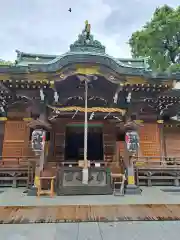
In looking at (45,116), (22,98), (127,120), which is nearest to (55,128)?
(45,116)

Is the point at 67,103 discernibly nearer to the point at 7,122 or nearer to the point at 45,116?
the point at 45,116

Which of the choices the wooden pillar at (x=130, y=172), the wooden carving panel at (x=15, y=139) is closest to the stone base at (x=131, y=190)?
the wooden pillar at (x=130, y=172)

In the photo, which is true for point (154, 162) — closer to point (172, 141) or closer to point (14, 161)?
point (172, 141)

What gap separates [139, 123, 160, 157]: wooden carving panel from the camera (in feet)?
29.0

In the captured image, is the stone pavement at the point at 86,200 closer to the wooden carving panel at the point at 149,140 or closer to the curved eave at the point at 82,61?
the wooden carving panel at the point at 149,140

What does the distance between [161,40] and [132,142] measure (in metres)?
17.4

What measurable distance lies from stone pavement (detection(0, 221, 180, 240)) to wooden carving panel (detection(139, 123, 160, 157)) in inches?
209

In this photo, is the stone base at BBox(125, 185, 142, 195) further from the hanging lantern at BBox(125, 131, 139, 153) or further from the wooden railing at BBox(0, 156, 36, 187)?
the wooden railing at BBox(0, 156, 36, 187)

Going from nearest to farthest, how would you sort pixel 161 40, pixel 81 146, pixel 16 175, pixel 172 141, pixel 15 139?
pixel 16 175, pixel 15 139, pixel 172 141, pixel 81 146, pixel 161 40

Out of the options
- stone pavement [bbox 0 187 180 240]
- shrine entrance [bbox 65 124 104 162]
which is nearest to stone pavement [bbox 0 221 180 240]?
stone pavement [bbox 0 187 180 240]

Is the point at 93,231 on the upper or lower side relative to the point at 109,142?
lower

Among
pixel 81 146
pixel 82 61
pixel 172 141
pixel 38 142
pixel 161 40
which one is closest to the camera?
pixel 38 142

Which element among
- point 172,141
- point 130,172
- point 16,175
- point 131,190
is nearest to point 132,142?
point 130,172

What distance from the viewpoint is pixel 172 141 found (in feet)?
31.6
